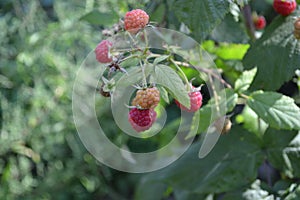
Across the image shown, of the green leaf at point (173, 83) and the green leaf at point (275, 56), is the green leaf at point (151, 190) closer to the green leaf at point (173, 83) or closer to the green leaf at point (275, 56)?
the green leaf at point (275, 56)

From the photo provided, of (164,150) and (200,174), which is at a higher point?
(200,174)

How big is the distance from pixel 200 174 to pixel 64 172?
1.09 meters

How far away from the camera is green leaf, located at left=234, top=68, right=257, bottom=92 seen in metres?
1.07

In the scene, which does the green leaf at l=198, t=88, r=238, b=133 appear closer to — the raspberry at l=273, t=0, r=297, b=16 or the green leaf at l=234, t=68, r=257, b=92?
the green leaf at l=234, t=68, r=257, b=92

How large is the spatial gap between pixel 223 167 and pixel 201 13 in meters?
0.40

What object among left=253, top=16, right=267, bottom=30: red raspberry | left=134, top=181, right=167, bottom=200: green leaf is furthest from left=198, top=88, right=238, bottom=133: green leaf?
left=134, top=181, right=167, bottom=200: green leaf

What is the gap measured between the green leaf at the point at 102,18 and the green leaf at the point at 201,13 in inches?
13.3

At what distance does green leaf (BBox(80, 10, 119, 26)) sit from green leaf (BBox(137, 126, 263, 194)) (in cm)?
37

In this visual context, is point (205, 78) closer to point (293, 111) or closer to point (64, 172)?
point (293, 111)

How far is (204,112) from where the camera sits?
100 centimetres

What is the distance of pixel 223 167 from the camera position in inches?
44.2

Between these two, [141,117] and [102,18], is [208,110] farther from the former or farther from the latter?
[102,18]

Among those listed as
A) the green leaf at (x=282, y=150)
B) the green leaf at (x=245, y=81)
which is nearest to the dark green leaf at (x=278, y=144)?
the green leaf at (x=282, y=150)

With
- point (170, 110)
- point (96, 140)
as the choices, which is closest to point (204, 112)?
point (96, 140)
